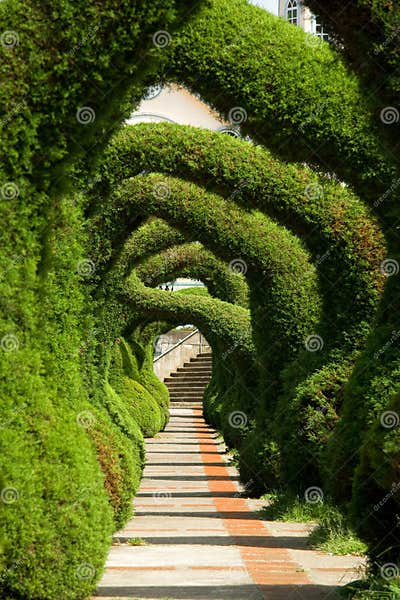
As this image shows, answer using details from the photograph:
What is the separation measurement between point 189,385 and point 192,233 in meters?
37.0

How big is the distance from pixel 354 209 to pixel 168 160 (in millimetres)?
2077

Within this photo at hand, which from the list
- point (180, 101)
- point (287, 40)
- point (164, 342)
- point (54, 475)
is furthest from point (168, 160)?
point (164, 342)

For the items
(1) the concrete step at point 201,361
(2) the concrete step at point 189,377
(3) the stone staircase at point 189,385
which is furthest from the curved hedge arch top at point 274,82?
(1) the concrete step at point 201,361

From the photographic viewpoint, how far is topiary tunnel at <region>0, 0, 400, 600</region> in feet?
17.0

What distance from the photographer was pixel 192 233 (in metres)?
13.5

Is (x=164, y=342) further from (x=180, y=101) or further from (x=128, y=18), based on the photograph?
(x=128, y=18)

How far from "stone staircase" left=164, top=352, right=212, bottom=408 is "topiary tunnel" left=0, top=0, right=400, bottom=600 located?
112 feet

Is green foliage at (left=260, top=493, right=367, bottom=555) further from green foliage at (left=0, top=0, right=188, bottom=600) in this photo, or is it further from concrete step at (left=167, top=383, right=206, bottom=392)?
concrete step at (left=167, top=383, right=206, bottom=392)

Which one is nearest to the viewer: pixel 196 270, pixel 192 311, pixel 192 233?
pixel 192 233

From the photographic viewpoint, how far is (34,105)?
525cm

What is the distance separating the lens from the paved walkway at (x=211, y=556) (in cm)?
642

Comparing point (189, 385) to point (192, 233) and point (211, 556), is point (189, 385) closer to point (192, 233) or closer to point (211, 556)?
point (192, 233)

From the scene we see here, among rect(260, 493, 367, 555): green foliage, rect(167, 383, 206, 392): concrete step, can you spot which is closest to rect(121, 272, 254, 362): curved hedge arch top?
rect(260, 493, 367, 555): green foliage

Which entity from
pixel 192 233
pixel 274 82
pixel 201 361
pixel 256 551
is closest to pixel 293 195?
pixel 192 233
